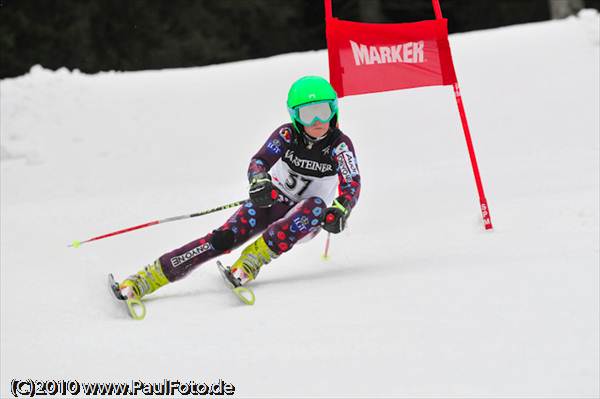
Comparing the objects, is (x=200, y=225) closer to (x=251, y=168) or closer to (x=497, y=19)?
(x=251, y=168)

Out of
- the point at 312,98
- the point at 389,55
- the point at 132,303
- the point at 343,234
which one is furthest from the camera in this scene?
the point at 343,234

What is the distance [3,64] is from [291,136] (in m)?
13.4

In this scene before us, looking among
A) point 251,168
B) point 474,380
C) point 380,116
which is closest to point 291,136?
point 251,168

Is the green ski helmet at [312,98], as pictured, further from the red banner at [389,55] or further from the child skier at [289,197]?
A: the red banner at [389,55]

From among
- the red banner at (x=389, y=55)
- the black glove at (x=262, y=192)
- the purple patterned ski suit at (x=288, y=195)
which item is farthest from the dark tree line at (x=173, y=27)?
the black glove at (x=262, y=192)

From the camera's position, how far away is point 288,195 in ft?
17.4

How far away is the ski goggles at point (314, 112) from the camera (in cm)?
500

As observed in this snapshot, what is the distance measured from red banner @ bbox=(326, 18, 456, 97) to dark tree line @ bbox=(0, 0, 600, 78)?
12018 millimetres

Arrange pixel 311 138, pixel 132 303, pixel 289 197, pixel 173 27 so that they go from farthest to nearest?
pixel 173 27 < pixel 289 197 < pixel 311 138 < pixel 132 303

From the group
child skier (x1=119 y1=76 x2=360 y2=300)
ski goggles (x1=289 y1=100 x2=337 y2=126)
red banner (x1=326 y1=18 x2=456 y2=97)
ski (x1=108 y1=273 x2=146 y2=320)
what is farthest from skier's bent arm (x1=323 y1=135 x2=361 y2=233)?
ski (x1=108 y1=273 x2=146 y2=320)

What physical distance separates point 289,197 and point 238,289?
34.7 inches

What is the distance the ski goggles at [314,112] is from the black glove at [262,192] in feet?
1.36


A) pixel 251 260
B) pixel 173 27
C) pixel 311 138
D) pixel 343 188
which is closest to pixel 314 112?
pixel 311 138

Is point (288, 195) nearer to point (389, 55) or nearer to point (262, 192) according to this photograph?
point (262, 192)
